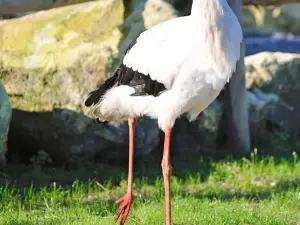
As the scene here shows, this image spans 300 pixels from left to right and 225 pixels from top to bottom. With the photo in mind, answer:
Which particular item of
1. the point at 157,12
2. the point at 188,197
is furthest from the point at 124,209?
the point at 157,12

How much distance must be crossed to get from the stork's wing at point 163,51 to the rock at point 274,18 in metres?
12.4

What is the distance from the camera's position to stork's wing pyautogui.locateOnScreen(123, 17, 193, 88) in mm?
4941

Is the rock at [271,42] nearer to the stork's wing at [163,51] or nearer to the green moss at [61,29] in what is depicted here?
the green moss at [61,29]

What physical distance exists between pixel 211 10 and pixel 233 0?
3057mm

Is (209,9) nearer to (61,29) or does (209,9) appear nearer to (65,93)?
(65,93)

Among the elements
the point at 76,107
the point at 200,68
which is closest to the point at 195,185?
the point at 76,107

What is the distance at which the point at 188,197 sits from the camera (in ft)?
20.5

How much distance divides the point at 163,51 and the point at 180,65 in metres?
0.23

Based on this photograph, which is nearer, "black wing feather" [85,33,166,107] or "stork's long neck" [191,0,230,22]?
"stork's long neck" [191,0,230,22]

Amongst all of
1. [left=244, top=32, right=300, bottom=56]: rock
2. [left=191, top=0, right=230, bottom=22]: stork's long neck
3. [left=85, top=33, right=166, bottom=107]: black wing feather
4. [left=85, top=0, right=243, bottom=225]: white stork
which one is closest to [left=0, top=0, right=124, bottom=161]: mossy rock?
[left=85, top=33, right=166, bottom=107]: black wing feather

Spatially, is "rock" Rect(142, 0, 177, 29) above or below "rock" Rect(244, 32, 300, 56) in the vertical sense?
below

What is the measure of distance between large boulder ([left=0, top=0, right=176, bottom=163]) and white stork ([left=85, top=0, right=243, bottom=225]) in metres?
1.77

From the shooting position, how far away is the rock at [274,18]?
57.4 feet

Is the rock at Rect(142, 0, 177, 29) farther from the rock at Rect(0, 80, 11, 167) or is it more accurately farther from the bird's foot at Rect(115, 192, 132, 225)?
the bird's foot at Rect(115, 192, 132, 225)
